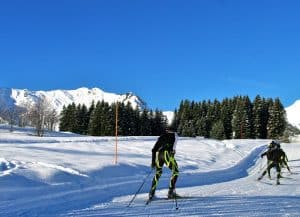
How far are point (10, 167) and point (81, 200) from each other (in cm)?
502

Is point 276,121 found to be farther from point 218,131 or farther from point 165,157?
point 165,157

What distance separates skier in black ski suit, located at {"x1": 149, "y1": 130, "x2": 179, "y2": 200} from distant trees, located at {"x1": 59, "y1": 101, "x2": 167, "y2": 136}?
80.6 m

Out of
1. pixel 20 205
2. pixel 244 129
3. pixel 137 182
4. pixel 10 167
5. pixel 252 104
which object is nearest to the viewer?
pixel 20 205

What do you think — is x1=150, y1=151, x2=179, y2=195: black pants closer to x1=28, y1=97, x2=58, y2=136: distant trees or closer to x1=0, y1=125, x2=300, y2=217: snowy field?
x1=0, y1=125, x2=300, y2=217: snowy field

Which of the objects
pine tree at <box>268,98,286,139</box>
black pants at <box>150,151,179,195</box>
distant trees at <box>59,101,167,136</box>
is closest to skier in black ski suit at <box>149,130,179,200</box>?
black pants at <box>150,151,179,195</box>

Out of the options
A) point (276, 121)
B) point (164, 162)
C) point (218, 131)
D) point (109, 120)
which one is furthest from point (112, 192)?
point (109, 120)

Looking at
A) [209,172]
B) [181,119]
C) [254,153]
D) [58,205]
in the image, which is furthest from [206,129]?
[58,205]

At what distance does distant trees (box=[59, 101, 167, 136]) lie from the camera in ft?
333

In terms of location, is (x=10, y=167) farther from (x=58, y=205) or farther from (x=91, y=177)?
(x=58, y=205)

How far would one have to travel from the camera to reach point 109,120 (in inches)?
4013

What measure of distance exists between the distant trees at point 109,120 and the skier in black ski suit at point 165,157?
80614 mm

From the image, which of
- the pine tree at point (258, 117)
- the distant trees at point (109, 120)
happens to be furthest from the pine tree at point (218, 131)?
the distant trees at point (109, 120)

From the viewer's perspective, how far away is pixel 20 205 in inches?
474

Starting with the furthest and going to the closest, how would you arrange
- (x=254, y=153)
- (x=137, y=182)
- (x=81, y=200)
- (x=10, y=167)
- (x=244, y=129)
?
(x=244, y=129) < (x=254, y=153) < (x=137, y=182) < (x=10, y=167) < (x=81, y=200)
